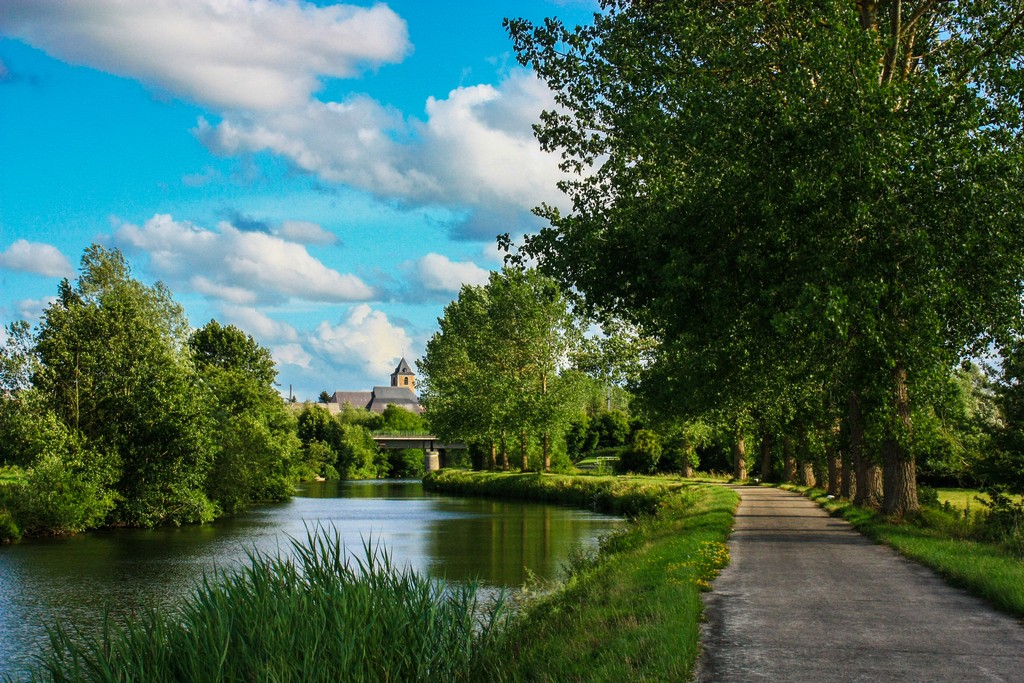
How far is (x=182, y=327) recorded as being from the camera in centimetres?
5275

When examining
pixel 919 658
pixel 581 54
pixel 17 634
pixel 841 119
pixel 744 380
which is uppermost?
pixel 581 54

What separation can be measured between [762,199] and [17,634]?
15.0 meters

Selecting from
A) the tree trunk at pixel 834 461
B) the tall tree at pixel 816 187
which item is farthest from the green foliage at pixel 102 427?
the tree trunk at pixel 834 461

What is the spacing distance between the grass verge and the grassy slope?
300 centimetres

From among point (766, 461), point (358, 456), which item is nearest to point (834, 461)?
point (766, 461)

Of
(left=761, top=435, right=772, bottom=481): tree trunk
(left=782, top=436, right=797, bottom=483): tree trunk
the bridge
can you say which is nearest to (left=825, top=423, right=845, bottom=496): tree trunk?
(left=782, top=436, right=797, bottom=483): tree trunk

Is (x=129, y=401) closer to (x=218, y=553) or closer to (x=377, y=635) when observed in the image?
(x=218, y=553)

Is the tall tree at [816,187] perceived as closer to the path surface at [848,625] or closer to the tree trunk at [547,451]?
the path surface at [848,625]

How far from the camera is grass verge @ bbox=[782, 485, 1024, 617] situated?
10883 millimetres

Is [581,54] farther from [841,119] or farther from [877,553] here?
[877,553]

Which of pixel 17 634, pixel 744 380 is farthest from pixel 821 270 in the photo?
pixel 17 634

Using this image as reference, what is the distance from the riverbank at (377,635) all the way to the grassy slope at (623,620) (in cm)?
2

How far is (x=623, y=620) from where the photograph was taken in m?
9.95

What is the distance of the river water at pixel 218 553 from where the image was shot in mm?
19109
